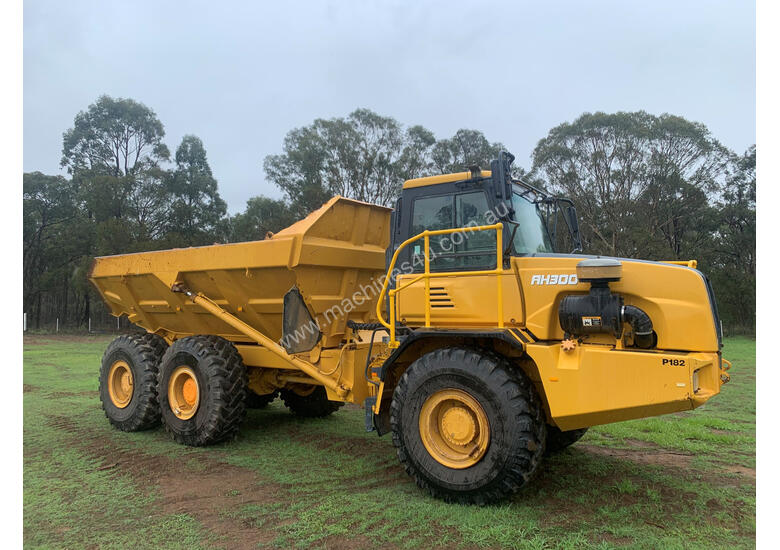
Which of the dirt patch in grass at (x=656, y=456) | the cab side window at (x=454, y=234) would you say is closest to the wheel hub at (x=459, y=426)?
the cab side window at (x=454, y=234)

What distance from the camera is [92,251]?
35.6m

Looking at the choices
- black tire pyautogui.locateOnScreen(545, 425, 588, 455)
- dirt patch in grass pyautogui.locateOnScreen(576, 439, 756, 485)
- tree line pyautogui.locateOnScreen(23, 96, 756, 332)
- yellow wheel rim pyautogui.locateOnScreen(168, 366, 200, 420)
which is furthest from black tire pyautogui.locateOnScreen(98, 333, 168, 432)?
tree line pyautogui.locateOnScreen(23, 96, 756, 332)

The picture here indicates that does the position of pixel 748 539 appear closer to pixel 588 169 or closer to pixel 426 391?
pixel 426 391

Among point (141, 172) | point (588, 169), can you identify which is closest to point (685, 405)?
point (588, 169)

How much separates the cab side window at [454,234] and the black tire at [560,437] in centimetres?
209

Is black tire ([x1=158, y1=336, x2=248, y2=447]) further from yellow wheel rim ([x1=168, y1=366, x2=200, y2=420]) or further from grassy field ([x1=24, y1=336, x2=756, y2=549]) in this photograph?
grassy field ([x1=24, y1=336, x2=756, y2=549])

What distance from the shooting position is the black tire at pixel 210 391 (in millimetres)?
6559

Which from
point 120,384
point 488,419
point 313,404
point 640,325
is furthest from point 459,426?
point 120,384

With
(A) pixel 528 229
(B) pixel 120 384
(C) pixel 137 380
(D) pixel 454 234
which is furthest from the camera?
(B) pixel 120 384

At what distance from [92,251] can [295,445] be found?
34.5 meters

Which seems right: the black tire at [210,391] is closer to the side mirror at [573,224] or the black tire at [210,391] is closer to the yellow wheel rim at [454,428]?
the yellow wheel rim at [454,428]

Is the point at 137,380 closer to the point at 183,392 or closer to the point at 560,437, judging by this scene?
the point at 183,392

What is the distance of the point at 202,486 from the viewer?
17.2 feet

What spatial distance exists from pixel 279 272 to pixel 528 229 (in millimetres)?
2862
